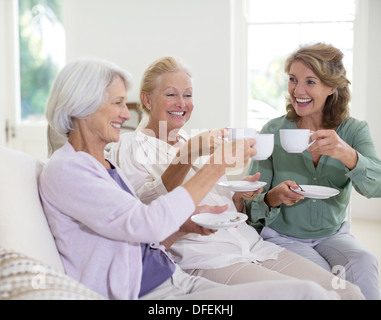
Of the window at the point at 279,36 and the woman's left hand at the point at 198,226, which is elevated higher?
the window at the point at 279,36

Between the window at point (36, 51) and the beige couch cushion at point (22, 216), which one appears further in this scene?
the window at point (36, 51)

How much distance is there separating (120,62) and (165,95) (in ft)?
10.7

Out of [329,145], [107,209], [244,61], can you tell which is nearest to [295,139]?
[329,145]

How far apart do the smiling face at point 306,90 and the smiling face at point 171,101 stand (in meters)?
0.48

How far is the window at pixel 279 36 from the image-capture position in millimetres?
4664

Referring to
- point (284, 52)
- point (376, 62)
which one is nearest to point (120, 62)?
point (284, 52)

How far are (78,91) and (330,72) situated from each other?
1.15 meters

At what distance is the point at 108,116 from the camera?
1.31 m

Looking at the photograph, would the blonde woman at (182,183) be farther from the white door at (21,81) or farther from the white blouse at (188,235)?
the white door at (21,81)

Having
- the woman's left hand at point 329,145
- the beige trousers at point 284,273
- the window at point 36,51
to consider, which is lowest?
the beige trousers at point 284,273

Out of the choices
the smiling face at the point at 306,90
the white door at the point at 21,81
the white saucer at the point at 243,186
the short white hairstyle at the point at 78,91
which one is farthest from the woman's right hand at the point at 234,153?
the white door at the point at 21,81

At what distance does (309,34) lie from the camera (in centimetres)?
476

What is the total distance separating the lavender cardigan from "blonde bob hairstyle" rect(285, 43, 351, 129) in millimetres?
1032

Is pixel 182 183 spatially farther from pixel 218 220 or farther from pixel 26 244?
pixel 26 244
